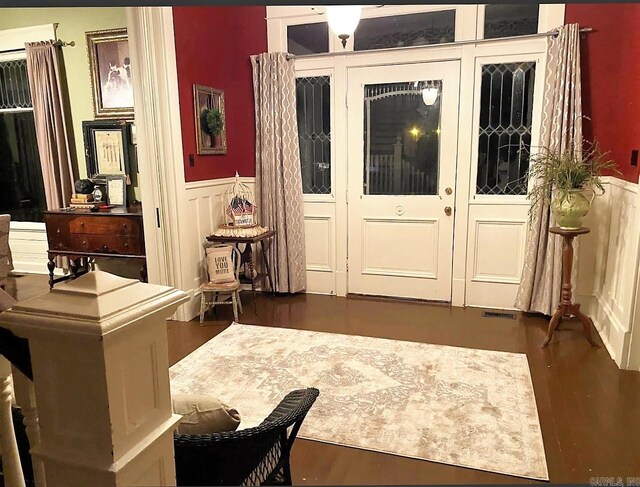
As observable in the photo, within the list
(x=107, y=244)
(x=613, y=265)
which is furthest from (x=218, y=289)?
(x=613, y=265)

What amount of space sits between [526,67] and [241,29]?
2.63m

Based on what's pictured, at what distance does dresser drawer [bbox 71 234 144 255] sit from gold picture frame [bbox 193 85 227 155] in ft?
3.22

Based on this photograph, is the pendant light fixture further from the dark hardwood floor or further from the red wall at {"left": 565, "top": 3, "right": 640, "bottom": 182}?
the dark hardwood floor

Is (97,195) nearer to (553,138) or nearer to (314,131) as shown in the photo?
(314,131)

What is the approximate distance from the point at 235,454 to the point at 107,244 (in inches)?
135

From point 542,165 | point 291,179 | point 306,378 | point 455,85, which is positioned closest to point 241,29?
point 291,179

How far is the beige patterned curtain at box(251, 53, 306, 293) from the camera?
4.55 meters

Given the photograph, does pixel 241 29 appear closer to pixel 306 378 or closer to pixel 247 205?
pixel 247 205

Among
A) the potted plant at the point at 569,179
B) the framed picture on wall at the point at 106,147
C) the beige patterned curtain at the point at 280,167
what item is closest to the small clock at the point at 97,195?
the framed picture on wall at the point at 106,147

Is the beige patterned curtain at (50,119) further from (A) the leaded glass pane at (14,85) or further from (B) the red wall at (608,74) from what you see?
(B) the red wall at (608,74)

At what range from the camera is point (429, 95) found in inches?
169

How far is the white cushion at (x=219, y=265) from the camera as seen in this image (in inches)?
159

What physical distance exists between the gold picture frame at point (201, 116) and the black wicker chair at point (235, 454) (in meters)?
3.18

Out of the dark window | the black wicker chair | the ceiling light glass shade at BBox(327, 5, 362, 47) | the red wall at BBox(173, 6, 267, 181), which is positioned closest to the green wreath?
the red wall at BBox(173, 6, 267, 181)
